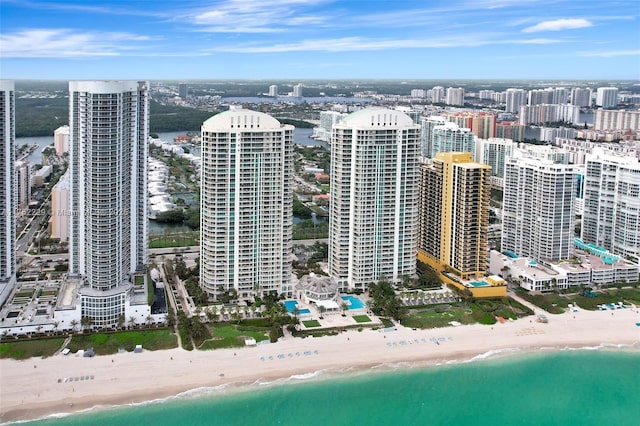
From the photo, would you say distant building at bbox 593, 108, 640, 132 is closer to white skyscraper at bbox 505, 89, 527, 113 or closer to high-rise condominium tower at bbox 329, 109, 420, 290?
white skyscraper at bbox 505, 89, 527, 113

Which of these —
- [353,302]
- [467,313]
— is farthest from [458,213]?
[353,302]

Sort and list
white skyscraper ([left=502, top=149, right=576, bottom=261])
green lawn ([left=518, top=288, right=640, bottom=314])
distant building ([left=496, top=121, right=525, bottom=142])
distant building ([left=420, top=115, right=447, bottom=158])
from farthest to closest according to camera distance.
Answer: distant building ([left=496, top=121, right=525, bottom=142]), distant building ([left=420, top=115, right=447, bottom=158]), white skyscraper ([left=502, top=149, right=576, bottom=261]), green lawn ([left=518, top=288, right=640, bottom=314])

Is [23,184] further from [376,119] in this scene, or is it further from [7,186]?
[376,119]

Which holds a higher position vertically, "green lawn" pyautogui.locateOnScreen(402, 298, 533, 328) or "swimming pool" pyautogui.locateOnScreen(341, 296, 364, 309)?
"swimming pool" pyautogui.locateOnScreen(341, 296, 364, 309)

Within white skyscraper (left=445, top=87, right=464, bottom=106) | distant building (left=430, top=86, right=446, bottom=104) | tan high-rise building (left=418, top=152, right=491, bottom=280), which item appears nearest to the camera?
tan high-rise building (left=418, top=152, right=491, bottom=280)

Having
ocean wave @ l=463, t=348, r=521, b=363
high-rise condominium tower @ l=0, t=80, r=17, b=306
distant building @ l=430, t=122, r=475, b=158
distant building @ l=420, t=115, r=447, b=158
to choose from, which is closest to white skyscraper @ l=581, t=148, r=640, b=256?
ocean wave @ l=463, t=348, r=521, b=363

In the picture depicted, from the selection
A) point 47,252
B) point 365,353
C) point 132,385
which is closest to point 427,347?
point 365,353

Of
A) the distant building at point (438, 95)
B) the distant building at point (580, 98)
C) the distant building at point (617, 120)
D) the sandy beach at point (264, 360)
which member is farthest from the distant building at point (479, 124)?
the distant building at point (438, 95)
